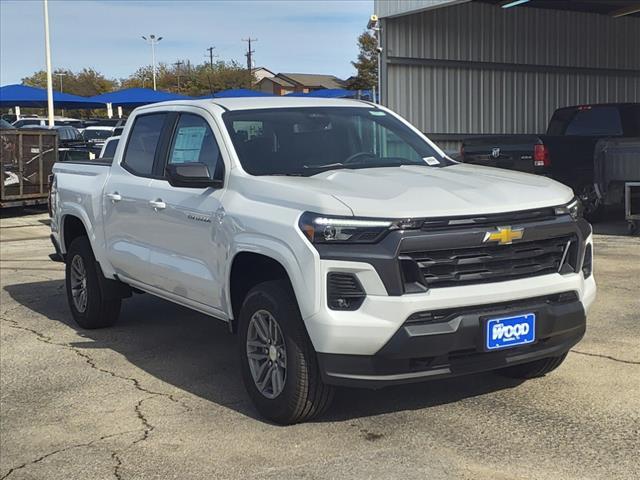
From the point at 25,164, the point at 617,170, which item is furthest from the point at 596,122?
the point at 25,164

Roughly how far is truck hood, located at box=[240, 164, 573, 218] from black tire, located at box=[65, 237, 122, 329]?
9.16 feet

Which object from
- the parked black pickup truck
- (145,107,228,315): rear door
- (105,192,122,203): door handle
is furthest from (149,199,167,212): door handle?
the parked black pickup truck

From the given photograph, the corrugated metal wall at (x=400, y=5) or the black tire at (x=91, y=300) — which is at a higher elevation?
the corrugated metal wall at (x=400, y=5)

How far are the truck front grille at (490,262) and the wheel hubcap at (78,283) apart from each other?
4.00 metres

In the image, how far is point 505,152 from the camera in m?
11.9

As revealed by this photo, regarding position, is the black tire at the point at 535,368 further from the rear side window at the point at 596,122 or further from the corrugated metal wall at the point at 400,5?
the corrugated metal wall at the point at 400,5

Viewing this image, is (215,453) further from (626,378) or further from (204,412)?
(626,378)

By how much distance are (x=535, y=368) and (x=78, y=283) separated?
421 cm

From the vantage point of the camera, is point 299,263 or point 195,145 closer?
point 299,263

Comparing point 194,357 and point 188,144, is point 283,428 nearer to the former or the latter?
point 194,357

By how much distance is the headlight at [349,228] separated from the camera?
3.99 metres

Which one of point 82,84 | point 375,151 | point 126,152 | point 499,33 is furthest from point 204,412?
point 82,84

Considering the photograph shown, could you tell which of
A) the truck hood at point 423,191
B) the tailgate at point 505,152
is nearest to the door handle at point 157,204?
the truck hood at point 423,191

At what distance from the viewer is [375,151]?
17.9 ft
